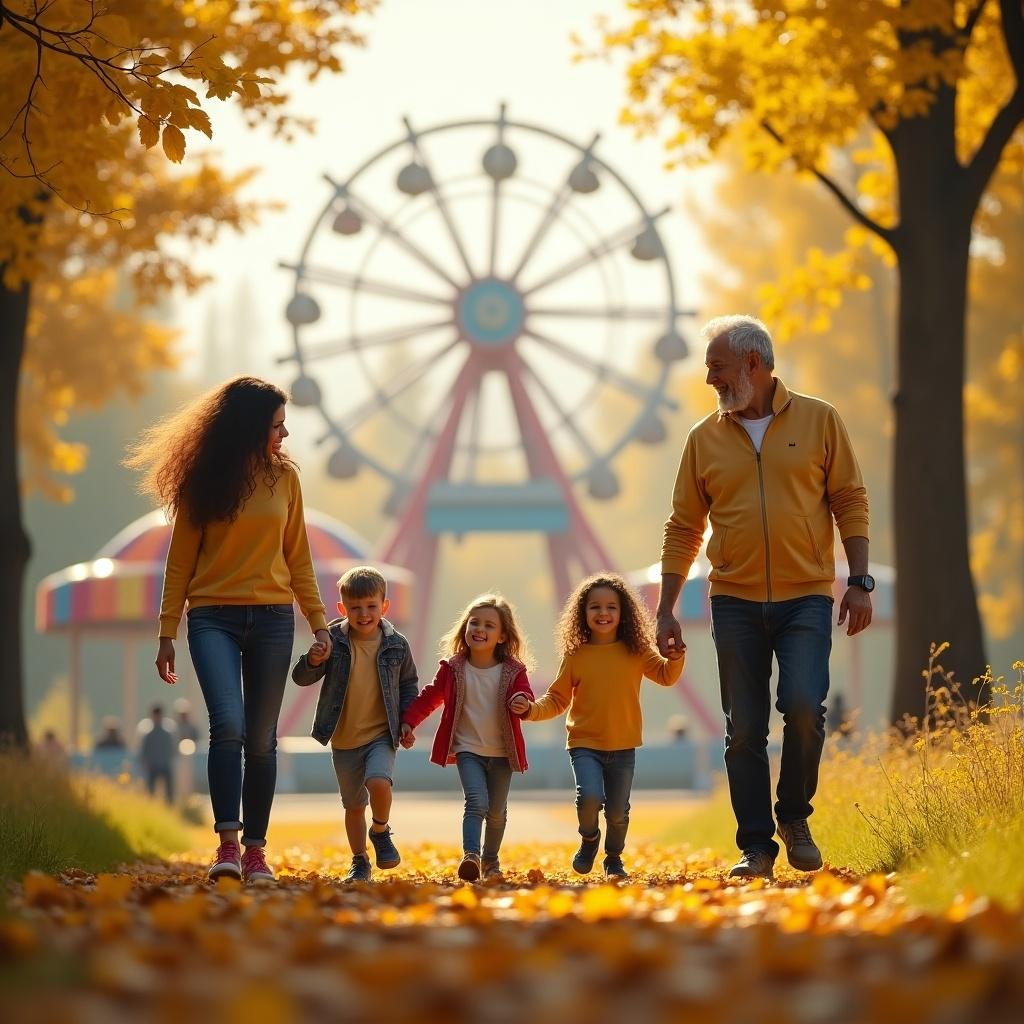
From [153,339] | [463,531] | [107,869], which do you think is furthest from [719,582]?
[463,531]

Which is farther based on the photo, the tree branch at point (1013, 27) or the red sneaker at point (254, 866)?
the tree branch at point (1013, 27)

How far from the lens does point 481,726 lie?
6.72 m

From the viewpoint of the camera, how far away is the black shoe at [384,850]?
650 cm

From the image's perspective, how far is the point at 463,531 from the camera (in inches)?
1056

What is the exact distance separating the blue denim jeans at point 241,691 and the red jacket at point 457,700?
0.72 meters

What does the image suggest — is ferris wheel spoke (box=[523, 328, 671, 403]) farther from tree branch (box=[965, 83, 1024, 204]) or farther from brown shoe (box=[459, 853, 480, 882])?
brown shoe (box=[459, 853, 480, 882])

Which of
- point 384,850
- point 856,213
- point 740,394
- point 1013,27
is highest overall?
point 1013,27

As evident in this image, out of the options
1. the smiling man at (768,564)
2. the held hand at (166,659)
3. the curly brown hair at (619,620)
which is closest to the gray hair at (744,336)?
the smiling man at (768,564)

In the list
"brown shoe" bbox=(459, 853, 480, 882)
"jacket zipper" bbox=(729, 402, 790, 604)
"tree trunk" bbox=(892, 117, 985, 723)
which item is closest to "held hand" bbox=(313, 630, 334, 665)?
"brown shoe" bbox=(459, 853, 480, 882)

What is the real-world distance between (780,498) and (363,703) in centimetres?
174

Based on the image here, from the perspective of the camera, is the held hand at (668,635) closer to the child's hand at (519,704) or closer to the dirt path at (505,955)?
the child's hand at (519,704)

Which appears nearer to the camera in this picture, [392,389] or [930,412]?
[930,412]

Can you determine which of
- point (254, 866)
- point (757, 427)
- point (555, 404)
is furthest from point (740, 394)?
point (555, 404)

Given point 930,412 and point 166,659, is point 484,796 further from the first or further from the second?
point 930,412
